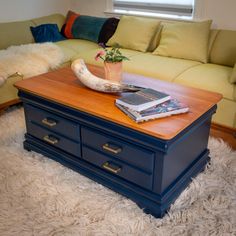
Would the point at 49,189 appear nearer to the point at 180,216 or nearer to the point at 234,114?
the point at 180,216

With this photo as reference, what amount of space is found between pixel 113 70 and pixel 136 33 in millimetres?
1472

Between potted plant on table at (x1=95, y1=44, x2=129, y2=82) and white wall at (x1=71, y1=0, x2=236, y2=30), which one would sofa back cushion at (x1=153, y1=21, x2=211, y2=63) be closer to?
white wall at (x1=71, y1=0, x2=236, y2=30)

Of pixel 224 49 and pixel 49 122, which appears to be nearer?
pixel 49 122

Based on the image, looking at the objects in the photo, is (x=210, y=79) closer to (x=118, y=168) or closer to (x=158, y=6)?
(x=118, y=168)

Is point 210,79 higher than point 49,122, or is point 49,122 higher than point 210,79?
point 210,79

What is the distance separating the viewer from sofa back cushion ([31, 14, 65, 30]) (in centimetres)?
379

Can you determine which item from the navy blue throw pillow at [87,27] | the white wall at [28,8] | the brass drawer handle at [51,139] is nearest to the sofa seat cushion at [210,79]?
the brass drawer handle at [51,139]

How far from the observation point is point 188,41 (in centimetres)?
297

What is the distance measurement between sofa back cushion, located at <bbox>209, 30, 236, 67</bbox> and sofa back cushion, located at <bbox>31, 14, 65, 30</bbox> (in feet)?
6.79

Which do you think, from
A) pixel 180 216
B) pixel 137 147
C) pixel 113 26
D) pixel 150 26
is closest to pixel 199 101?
pixel 137 147

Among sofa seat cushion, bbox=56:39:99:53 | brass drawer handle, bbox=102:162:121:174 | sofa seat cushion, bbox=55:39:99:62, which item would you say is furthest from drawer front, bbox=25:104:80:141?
sofa seat cushion, bbox=56:39:99:53

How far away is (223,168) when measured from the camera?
201 centimetres

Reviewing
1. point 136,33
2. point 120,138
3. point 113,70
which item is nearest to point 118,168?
point 120,138

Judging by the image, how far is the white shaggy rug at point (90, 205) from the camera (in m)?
1.54
